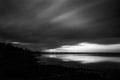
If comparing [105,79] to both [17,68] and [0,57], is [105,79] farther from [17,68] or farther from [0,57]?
[0,57]

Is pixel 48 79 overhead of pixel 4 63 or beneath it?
beneath

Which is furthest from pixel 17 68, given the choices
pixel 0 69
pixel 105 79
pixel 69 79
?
pixel 105 79

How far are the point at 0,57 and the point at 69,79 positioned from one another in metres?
6.61

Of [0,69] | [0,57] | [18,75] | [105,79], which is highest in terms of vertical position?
[0,57]

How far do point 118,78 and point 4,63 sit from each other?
32.1 ft

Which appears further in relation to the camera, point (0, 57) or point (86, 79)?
point (0, 57)

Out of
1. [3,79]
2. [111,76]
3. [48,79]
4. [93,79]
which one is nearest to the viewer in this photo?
[3,79]

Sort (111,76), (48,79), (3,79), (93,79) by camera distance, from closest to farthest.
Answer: (3,79)
(48,79)
(93,79)
(111,76)

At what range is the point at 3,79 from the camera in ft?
25.3

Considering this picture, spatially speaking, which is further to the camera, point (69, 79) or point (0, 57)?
point (0, 57)

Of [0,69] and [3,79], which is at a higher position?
[0,69]

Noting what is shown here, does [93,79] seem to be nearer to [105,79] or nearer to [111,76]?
[105,79]

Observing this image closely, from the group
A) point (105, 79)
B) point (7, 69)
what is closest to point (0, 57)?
point (7, 69)

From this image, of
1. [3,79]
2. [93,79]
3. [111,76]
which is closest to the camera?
[3,79]
